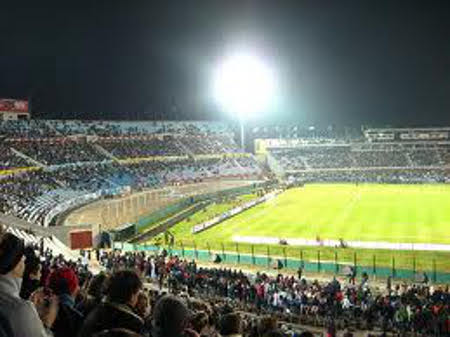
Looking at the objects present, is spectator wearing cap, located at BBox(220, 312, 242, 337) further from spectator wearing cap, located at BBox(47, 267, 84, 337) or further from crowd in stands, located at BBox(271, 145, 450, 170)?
crowd in stands, located at BBox(271, 145, 450, 170)

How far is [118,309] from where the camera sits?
11.9 ft

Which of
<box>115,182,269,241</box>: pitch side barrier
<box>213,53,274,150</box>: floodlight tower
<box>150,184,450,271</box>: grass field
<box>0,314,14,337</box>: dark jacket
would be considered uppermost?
<box>213,53,274,150</box>: floodlight tower

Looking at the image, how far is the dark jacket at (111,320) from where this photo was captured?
355cm

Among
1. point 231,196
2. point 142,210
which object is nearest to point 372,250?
point 142,210

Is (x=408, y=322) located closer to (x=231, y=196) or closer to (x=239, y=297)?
(x=239, y=297)

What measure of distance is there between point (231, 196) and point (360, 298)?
4694 cm

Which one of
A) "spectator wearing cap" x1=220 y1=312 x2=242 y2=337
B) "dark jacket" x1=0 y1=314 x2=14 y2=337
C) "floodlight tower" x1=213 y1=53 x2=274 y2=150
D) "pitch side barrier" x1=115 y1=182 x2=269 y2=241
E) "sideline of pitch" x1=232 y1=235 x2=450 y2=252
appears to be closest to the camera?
"dark jacket" x1=0 y1=314 x2=14 y2=337

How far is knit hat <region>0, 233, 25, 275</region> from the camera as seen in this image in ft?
11.6

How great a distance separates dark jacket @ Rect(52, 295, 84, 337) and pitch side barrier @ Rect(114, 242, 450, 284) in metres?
22.0

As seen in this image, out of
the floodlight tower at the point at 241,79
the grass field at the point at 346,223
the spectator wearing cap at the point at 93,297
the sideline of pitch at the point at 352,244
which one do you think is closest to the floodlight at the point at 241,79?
the floodlight tower at the point at 241,79

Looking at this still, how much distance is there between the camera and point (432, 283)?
24.3 metres

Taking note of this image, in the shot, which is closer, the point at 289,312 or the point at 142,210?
the point at 289,312

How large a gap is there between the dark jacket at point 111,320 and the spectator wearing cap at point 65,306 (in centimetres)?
83

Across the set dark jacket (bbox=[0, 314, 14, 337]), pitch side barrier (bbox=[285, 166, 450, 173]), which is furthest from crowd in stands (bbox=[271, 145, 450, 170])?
dark jacket (bbox=[0, 314, 14, 337])
